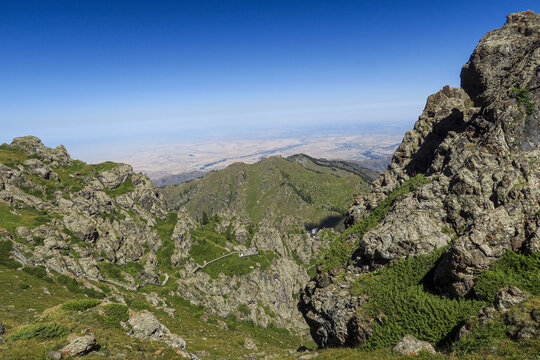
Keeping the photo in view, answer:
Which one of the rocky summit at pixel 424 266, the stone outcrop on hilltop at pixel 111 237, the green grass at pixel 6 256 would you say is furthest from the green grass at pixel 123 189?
the green grass at pixel 6 256

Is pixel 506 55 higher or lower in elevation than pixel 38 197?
higher

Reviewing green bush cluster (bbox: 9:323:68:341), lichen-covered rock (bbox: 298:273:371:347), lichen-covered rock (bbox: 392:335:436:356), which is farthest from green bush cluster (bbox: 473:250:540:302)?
green bush cluster (bbox: 9:323:68:341)

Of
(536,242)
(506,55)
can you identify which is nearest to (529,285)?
(536,242)

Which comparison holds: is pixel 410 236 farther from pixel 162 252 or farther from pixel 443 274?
pixel 162 252

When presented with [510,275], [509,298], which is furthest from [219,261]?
[509,298]

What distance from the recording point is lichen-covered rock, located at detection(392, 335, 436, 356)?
1772cm

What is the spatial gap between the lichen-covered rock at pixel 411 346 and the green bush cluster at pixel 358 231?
40.0 feet

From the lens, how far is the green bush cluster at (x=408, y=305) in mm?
19391

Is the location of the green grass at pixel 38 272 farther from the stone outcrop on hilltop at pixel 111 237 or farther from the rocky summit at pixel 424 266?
the stone outcrop on hilltop at pixel 111 237

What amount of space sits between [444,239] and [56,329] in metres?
36.5

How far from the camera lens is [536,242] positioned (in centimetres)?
1748

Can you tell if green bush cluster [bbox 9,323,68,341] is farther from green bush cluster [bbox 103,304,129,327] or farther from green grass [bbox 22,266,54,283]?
green grass [bbox 22,266,54,283]

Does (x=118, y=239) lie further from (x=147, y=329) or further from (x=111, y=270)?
(x=147, y=329)

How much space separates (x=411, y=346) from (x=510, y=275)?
8997 millimetres
